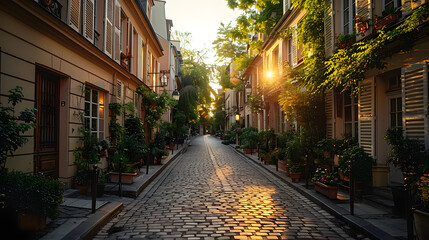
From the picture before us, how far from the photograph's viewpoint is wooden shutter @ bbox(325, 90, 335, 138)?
9.54 metres

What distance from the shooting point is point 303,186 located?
342 inches

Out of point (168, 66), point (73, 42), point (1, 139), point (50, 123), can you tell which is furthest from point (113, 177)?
point (168, 66)

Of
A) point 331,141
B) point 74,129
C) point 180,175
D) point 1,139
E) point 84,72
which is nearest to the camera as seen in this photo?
point 1,139

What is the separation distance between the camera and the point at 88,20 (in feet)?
27.7

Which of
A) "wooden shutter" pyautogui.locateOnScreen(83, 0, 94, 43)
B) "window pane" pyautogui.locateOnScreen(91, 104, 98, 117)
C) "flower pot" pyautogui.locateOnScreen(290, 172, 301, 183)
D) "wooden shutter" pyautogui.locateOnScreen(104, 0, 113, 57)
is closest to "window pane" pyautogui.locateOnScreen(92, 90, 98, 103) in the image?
"window pane" pyautogui.locateOnScreen(91, 104, 98, 117)

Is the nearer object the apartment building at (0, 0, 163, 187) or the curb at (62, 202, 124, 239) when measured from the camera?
the curb at (62, 202, 124, 239)

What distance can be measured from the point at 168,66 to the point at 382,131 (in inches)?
983

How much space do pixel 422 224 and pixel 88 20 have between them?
8.90 m

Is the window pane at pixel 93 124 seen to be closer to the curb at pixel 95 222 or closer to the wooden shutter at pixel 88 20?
the wooden shutter at pixel 88 20

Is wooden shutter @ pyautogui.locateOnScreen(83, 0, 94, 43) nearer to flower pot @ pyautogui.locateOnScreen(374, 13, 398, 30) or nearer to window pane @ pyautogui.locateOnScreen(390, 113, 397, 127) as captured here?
flower pot @ pyautogui.locateOnScreen(374, 13, 398, 30)

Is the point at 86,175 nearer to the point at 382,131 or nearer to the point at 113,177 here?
the point at 113,177

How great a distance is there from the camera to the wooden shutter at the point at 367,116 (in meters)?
7.27

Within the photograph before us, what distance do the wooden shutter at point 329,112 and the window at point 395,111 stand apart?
2.44 metres

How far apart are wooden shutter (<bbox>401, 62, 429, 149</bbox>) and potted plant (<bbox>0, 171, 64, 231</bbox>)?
6481 mm
